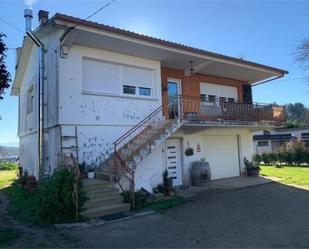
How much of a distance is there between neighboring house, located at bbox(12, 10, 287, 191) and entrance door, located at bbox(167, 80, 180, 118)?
52 millimetres

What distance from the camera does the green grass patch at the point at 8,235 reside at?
6685 millimetres

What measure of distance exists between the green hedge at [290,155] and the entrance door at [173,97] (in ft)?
36.9

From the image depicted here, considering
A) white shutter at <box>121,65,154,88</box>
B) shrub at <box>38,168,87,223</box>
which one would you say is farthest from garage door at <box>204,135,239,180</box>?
shrub at <box>38,168,87,223</box>

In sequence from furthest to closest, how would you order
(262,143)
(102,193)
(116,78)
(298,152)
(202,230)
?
(262,143) → (298,152) → (116,78) → (102,193) → (202,230)

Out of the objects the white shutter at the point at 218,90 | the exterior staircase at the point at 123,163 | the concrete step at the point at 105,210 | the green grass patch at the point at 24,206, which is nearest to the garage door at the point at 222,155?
the white shutter at the point at 218,90

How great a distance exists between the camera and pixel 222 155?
17.0 meters

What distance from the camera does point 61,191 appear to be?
27.2 ft

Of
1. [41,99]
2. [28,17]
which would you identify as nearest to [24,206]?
[41,99]

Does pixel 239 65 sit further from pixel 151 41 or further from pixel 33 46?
pixel 33 46

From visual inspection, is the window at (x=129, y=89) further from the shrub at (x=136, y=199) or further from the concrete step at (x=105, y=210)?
the concrete step at (x=105, y=210)

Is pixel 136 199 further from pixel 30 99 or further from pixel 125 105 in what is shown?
pixel 30 99

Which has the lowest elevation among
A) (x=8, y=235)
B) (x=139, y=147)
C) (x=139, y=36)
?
(x=8, y=235)

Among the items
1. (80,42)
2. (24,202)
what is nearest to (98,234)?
(24,202)

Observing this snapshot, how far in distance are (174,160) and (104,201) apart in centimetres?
568
